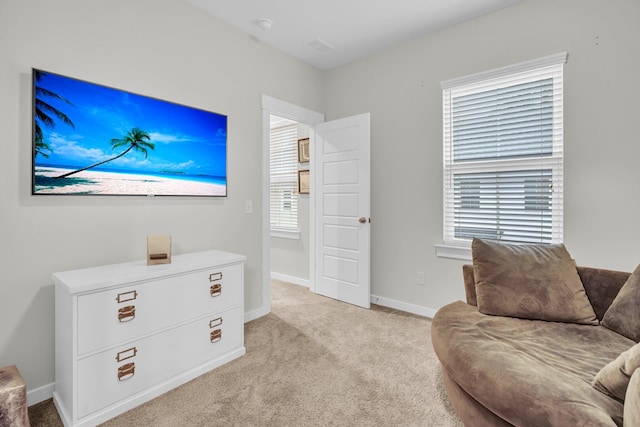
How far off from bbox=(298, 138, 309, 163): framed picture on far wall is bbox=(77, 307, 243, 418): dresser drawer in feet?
7.77

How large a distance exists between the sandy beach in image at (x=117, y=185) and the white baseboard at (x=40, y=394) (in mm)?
1136

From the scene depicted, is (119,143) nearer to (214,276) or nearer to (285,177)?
(214,276)

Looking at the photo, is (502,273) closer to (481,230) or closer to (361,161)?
(481,230)

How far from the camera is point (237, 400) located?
183 cm

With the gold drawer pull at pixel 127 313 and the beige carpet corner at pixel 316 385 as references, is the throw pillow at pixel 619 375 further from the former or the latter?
the gold drawer pull at pixel 127 313

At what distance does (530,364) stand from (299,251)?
3191 mm

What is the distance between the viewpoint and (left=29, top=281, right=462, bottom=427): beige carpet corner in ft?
5.50

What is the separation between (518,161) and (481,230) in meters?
0.64

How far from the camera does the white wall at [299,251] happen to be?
4199 millimetres

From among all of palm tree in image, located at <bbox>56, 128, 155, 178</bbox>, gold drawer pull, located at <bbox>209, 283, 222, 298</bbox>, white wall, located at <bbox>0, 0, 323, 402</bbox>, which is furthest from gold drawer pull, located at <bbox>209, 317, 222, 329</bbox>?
palm tree in image, located at <bbox>56, 128, 155, 178</bbox>

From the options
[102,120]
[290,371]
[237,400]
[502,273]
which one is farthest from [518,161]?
[102,120]

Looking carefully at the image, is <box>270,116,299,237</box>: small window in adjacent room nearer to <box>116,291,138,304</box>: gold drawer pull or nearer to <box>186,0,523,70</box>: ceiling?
<box>186,0,523,70</box>: ceiling

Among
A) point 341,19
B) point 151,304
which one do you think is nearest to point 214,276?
point 151,304

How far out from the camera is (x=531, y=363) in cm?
132
